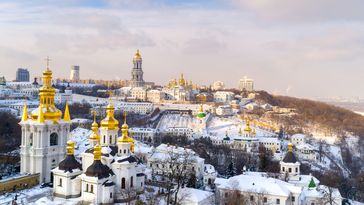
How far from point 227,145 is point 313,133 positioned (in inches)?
825

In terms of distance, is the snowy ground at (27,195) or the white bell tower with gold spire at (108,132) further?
the white bell tower with gold spire at (108,132)

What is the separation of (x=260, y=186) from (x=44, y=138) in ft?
37.8

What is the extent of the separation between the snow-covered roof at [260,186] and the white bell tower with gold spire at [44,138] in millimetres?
9038

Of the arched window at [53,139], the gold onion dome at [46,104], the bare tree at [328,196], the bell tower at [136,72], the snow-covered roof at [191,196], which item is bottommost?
the bare tree at [328,196]

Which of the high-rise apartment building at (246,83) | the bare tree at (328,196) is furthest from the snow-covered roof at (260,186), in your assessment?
the high-rise apartment building at (246,83)

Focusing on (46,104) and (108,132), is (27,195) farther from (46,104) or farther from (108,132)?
(46,104)

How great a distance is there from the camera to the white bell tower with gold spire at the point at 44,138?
2362 cm

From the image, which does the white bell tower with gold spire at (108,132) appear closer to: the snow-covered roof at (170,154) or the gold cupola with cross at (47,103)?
the gold cupola with cross at (47,103)

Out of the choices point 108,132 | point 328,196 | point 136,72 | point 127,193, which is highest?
point 136,72

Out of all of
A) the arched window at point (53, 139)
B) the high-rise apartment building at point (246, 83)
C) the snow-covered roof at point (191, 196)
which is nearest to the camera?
the snow-covered roof at point (191, 196)

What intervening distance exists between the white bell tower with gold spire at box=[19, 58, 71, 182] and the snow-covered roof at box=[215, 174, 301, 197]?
904cm

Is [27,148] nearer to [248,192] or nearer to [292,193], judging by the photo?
[248,192]

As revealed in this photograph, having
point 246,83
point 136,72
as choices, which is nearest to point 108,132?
point 136,72

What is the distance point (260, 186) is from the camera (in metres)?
21.9
